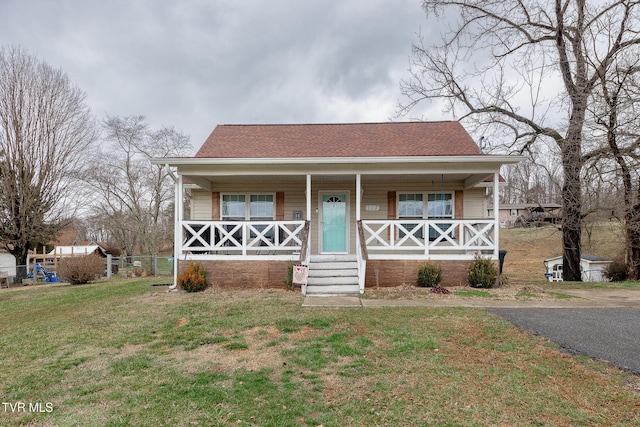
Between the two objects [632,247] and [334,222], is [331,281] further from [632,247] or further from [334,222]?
[632,247]

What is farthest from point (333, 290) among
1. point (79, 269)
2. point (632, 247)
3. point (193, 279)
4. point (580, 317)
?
point (632, 247)

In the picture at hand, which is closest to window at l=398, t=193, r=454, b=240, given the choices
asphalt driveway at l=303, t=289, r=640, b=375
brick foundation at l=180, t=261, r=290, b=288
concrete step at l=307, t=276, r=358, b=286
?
concrete step at l=307, t=276, r=358, b=286

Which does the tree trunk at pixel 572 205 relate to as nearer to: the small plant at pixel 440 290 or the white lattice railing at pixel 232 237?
the small plant at pixel 440 290

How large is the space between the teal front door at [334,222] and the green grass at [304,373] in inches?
194

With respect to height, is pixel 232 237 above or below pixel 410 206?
below

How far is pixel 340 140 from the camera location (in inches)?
479

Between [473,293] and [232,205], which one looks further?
[232,205]

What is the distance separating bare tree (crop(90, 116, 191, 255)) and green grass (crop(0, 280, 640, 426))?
2098 centimetres

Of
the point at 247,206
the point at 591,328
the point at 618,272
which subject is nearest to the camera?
the point at 591,328

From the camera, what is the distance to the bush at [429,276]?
868 centimetres

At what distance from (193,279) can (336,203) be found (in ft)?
16.3

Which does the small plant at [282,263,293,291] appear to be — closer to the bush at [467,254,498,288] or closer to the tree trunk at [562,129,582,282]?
the bush at [467,254,498,288]

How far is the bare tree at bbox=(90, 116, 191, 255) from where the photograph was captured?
25141mm

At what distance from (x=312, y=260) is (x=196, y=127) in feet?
77.7
